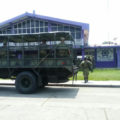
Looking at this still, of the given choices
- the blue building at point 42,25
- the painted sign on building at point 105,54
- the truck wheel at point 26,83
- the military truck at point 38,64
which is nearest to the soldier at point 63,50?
the military truck at point 38,64

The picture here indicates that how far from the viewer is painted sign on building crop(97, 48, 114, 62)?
27.4m

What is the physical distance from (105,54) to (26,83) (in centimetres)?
2164

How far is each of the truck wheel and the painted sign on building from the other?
21178mm

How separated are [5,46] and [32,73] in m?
2.08

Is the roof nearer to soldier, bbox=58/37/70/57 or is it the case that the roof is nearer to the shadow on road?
soldier, bbox=58/37/70/57

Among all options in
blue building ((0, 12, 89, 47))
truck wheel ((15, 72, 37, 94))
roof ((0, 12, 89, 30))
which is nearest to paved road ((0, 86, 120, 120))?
truck wheel ((15, 72, 37, 94))

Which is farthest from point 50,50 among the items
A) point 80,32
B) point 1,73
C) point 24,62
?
point 80,32

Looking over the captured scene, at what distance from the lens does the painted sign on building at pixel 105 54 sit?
89.9 feet

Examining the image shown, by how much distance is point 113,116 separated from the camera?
186 inches

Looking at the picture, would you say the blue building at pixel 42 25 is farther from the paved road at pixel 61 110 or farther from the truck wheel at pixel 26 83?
the paved road at pixel 61 110

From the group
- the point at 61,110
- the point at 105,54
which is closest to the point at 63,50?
the point at 61,110

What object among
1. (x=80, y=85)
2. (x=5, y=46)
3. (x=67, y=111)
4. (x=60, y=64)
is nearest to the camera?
(x=67, y=111)

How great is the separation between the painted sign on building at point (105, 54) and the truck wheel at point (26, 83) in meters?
21.2

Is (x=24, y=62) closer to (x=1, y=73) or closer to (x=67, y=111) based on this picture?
(x=1, y=73)
